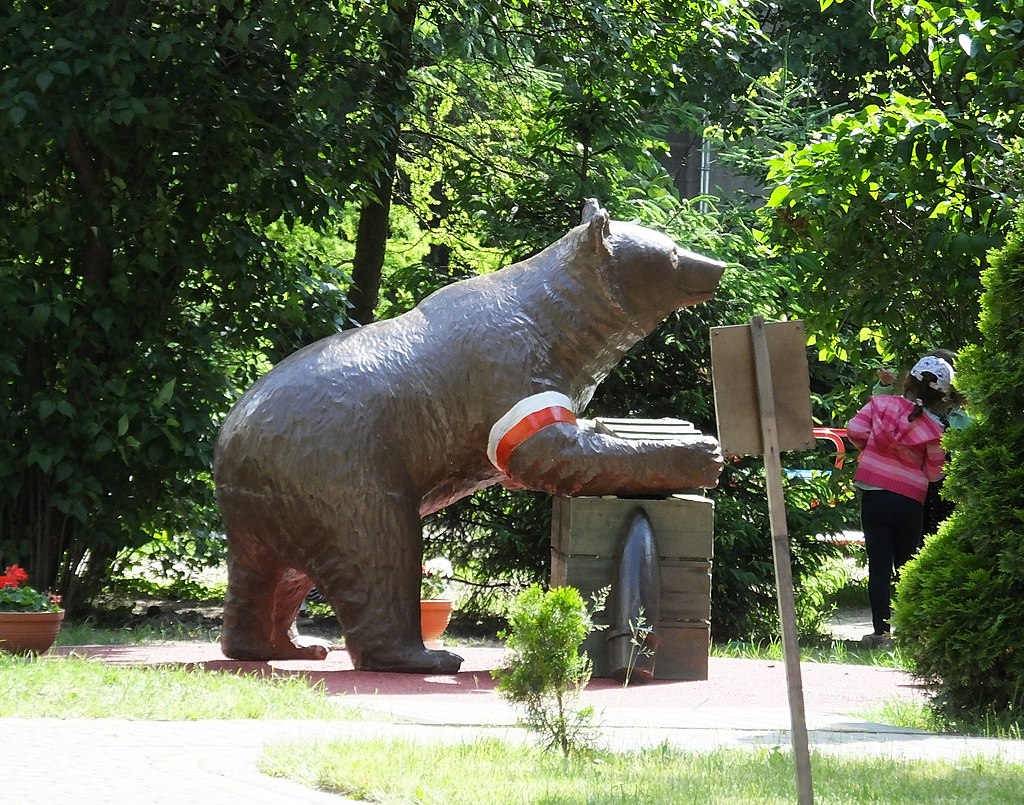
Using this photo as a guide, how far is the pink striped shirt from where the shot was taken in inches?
373

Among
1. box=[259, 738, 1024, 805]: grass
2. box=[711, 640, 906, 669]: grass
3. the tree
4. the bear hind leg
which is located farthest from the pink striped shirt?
box=[259, 738, 1024, 805]: grass

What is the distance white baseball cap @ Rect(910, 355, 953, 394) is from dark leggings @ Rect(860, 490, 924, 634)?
2.70 feet

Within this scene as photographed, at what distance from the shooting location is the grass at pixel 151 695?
6066 millimetres

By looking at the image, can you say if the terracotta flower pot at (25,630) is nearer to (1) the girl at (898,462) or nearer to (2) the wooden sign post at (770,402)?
(2) the wooden sign post at (770,402)

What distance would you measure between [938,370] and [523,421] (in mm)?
3310

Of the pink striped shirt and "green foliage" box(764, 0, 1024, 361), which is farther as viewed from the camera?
the pink striped shirt

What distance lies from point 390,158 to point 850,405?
463cm

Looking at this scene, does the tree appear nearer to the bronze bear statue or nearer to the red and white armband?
the bronze bear statue

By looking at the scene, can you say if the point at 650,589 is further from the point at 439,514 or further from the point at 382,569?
the point at 439,514

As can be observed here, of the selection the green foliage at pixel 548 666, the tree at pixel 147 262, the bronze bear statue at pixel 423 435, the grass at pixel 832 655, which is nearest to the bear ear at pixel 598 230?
the bronze bear statue at pixel 423 435

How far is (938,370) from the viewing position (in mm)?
9328

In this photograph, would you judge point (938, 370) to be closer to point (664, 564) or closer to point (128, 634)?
point (664, 564)

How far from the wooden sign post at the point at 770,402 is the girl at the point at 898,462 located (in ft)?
16.0

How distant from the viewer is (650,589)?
7656 mm
